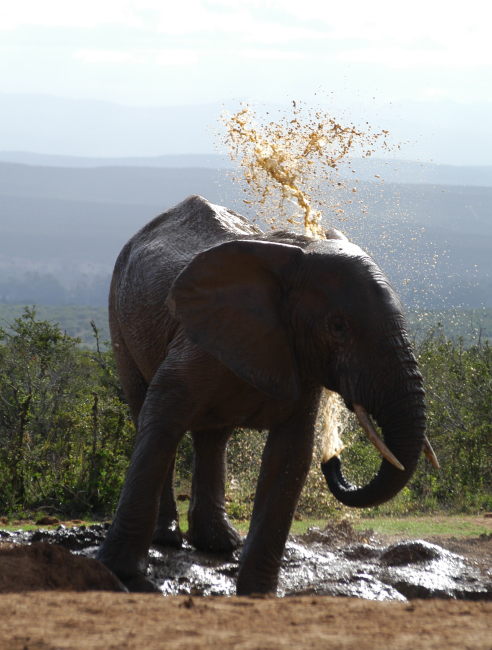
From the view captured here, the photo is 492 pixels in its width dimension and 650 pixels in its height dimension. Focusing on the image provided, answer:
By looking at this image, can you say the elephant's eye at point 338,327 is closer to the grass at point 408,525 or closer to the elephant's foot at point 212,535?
the elephant's foot at point 212,535

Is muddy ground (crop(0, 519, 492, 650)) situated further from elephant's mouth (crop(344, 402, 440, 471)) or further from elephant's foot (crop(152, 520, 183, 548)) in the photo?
elephant's foot (crop(152, 520, 183, 548))

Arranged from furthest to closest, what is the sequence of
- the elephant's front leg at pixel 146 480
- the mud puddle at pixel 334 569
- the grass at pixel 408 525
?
the grass at pixel 408 525 → the mud puddle at pixel 334 569 → the elephant's front leg at pixel 146 480

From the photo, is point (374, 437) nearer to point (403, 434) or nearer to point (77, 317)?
point (403, 434)

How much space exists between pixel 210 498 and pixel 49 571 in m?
2.61

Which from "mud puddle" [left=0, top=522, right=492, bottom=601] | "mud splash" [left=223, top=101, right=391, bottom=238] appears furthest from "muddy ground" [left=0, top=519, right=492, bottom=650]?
"mud splash" [left=223, top=101, right=391, bottom=238]

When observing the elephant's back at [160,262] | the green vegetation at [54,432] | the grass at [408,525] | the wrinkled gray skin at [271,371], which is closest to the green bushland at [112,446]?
the green vegetation at [54,432]

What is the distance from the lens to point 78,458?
1206 centimetres

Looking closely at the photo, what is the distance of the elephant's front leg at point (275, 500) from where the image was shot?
266 inches

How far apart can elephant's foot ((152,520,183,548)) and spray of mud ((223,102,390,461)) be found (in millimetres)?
2300

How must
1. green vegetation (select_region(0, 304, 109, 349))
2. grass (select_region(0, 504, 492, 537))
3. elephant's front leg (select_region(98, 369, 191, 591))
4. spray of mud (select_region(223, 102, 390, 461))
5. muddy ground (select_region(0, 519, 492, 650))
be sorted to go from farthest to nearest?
1. green vegetation (select_region(0, 304, 109, 349))
2. spray of mud (select_region(223, 102, 390, 461))
3. grass (select_region(0, 504, 492, 537))
4. elephant's front leg (select_region(98, 369, 191, 591))
5. muddy ground (select_region(0, 519, 492, 650))

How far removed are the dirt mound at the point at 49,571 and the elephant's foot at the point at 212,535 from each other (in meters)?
2.12

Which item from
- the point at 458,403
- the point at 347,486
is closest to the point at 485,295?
the point at 458,403

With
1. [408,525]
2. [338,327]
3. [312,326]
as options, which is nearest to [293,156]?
[408,525]

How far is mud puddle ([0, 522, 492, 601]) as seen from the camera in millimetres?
7230
